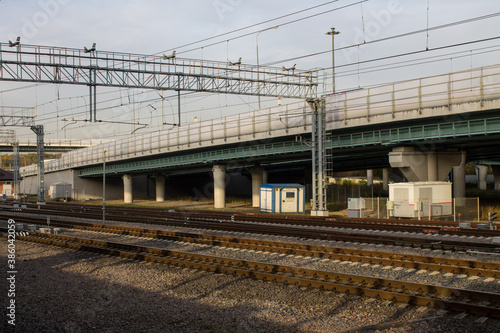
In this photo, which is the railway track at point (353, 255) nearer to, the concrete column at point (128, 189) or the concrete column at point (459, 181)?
the concrete column at point (459, 181)

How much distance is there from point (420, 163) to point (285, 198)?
10.6 metres

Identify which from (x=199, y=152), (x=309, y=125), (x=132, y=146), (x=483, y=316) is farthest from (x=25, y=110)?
(x=483, y=316)

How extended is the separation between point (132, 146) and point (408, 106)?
127ft

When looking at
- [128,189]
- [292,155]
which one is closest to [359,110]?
[292,155]

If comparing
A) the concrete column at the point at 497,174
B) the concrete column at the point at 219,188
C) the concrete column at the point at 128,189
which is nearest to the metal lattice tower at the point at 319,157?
the concrete column at the point at 219,188

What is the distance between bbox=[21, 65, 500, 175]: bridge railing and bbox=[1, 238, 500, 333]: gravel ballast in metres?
22.8

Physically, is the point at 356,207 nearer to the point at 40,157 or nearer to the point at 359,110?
the point at 359,110

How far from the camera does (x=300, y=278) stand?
11.0m

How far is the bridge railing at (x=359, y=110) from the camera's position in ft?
93.3

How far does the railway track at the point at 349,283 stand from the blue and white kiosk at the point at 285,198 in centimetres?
2194

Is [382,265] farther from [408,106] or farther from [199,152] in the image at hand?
[199,152]

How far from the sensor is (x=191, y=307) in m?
9.57

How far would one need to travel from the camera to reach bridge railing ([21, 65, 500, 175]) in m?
28.4

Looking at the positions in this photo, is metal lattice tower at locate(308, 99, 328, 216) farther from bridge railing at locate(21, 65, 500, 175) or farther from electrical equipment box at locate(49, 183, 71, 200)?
electrical equipment box at locate(49, 183, 71, 200)
